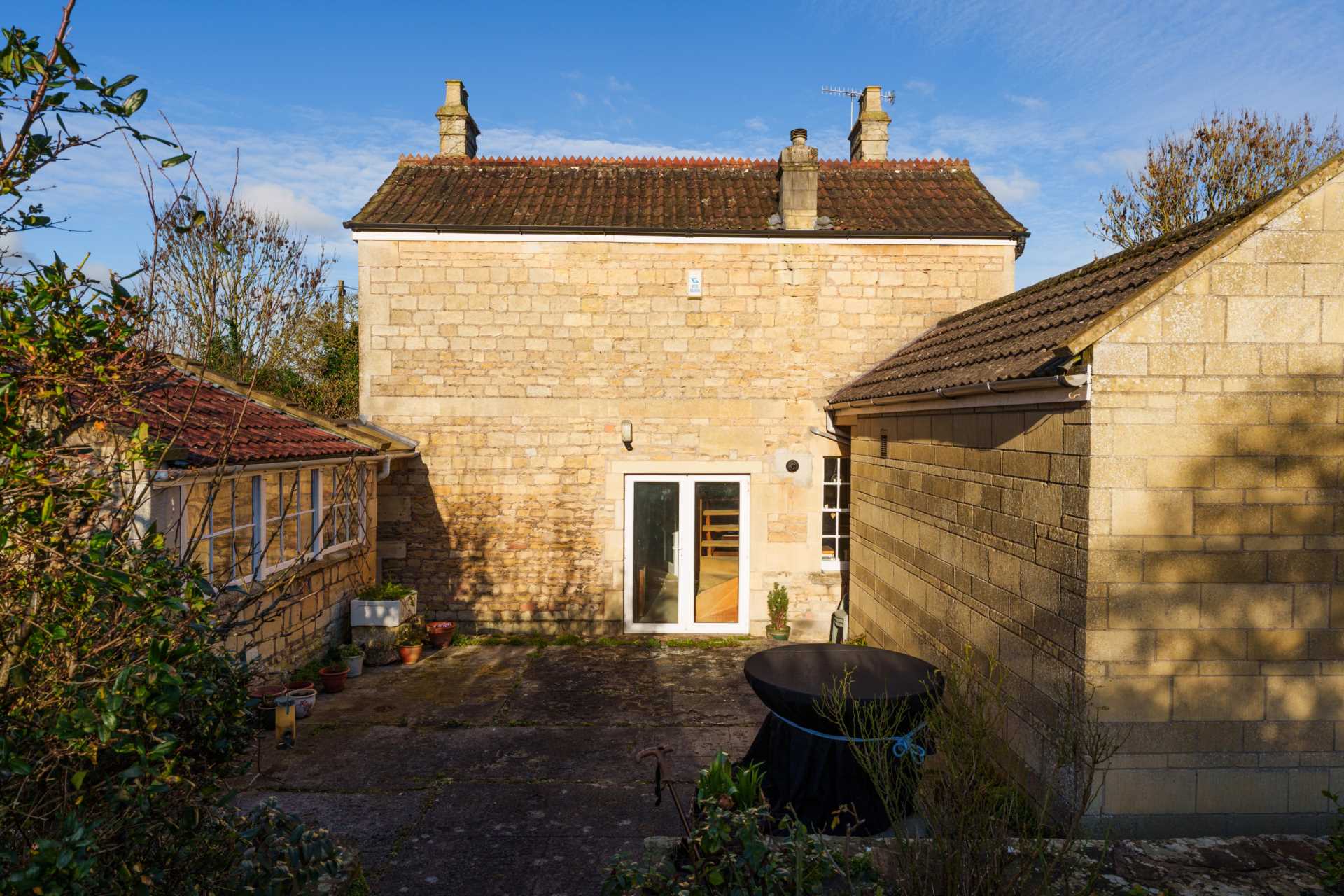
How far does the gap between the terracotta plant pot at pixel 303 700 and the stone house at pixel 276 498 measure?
453 millimetres

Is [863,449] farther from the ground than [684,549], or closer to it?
farther from the ground

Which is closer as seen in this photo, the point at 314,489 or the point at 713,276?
the point at 314,489

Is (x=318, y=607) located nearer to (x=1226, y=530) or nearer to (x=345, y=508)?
(x=345, y=508)

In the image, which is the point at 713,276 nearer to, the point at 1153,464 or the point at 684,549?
the point at 684,549

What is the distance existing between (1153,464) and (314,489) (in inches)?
350

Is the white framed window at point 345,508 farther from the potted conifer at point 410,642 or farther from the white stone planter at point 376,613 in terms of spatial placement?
the potted conifer at point 410,642

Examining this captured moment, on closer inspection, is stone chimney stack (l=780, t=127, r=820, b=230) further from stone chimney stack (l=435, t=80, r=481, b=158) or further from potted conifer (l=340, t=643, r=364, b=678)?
potted conifer (l=340, t=643, r=364, b=678)

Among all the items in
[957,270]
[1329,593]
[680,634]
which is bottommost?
[680,634]

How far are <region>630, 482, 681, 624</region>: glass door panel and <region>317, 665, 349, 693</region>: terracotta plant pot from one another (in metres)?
4.13

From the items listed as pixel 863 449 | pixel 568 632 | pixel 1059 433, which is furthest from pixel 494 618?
pixel 1059 433

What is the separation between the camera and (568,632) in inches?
430

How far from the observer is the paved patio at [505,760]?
16.6ft

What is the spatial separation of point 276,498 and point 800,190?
26.9ft

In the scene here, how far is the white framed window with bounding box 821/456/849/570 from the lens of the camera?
11.0 meters
